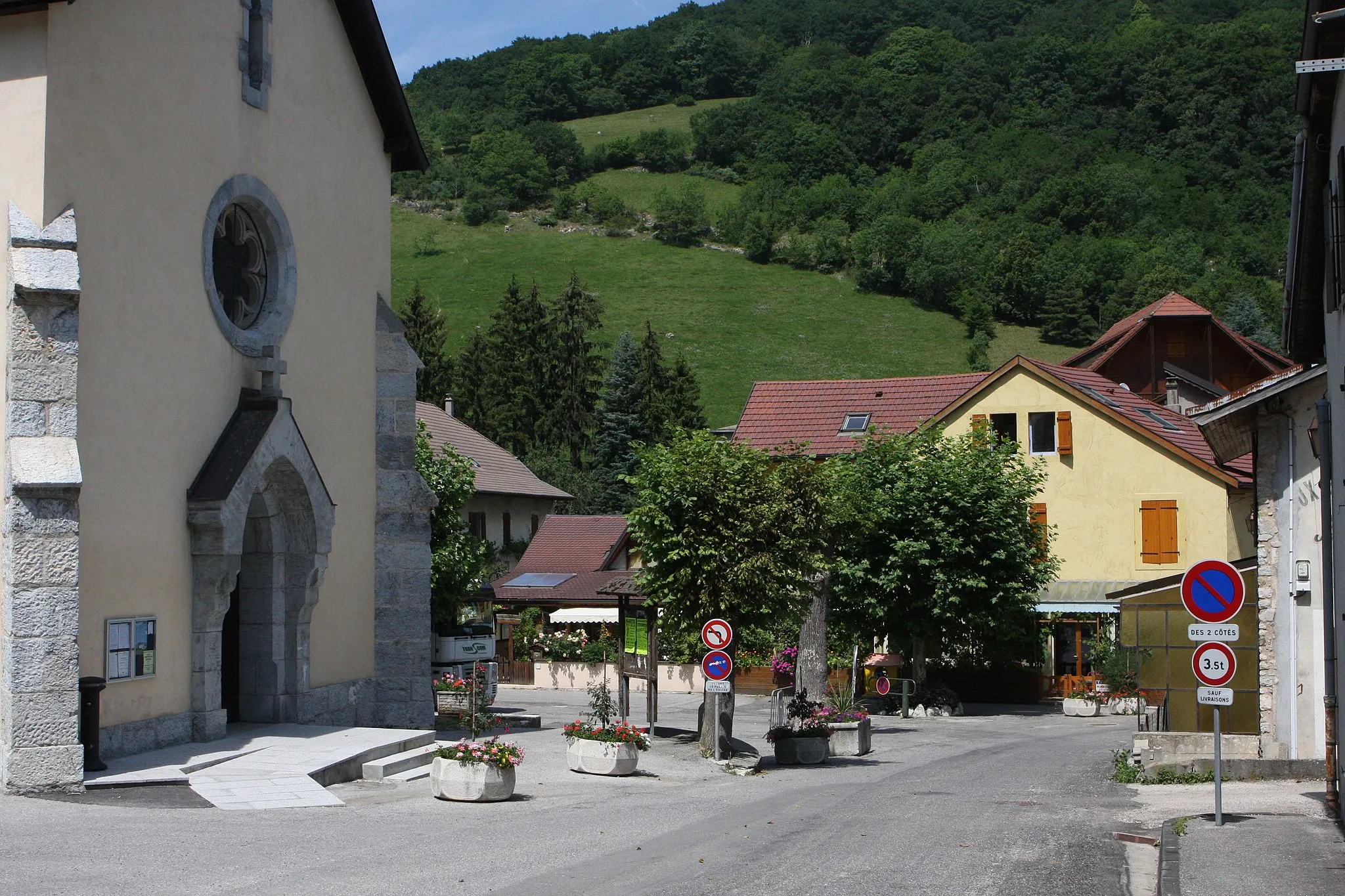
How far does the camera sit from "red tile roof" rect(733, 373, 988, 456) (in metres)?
44.4

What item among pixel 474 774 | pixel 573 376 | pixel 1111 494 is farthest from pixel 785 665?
pixel 573 376

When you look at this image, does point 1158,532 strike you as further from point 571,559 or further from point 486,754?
point 486,754

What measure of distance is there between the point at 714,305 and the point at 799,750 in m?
81.9

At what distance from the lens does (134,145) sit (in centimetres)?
1514

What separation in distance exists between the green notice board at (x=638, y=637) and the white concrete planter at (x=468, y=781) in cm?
787

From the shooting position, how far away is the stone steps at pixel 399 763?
52.0ft

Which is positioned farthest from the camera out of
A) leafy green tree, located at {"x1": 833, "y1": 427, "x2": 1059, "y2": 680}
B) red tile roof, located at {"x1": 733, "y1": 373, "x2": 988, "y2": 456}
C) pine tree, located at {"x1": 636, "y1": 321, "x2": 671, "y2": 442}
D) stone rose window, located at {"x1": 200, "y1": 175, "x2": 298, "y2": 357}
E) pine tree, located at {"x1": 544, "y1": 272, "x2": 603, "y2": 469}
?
pine tree, located at {"x1": 544, "y1": 272, "x2": 603, "y2": 469}

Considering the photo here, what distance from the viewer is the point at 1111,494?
3997 cm

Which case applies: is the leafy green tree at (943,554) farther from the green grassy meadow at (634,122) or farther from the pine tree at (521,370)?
the green grassy meadow at (634,122)

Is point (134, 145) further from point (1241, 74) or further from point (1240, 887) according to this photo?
point (1241, 74)

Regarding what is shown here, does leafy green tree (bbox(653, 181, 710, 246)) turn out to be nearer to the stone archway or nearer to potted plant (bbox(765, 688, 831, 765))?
potted plant (bbox(765, 688, 831, 765))

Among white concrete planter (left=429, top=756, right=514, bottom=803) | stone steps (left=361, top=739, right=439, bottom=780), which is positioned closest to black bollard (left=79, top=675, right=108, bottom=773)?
stone steps (left=361, top=739, right=439, bottom=780)

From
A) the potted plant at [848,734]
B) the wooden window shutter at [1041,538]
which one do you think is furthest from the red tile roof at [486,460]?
the potted plant at [848,734]

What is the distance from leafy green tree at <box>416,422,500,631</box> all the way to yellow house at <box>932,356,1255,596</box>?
17.8 metres
